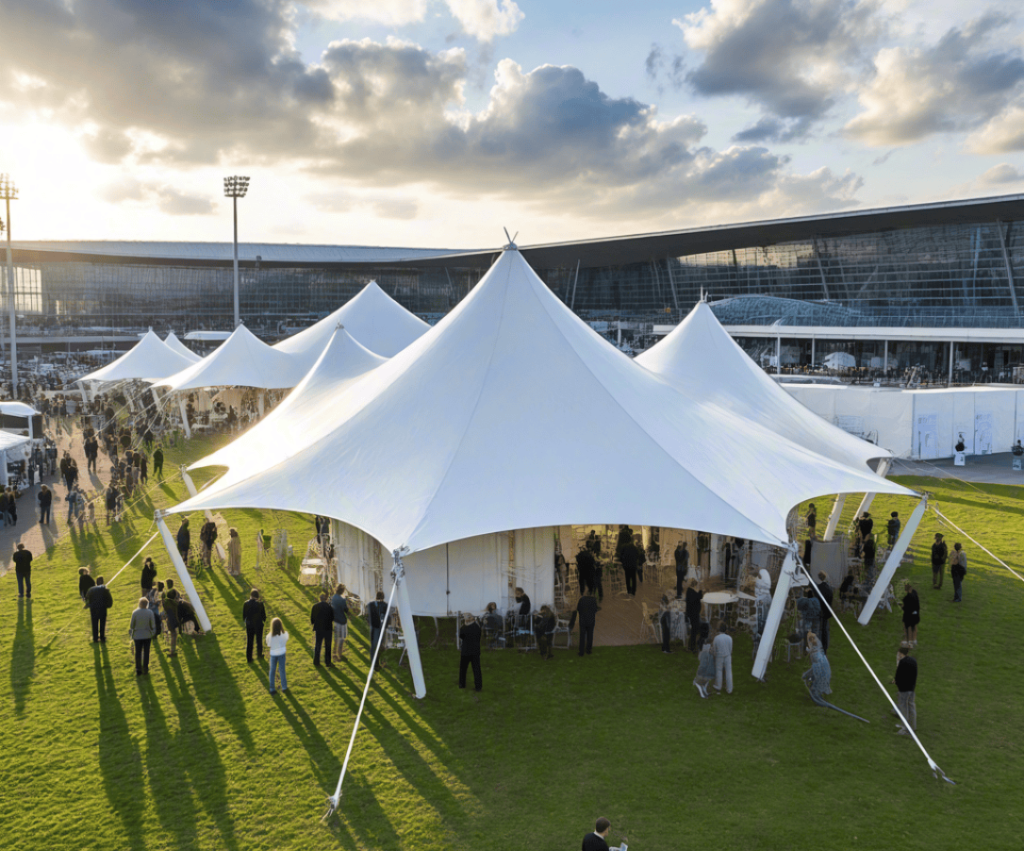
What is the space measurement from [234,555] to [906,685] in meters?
9.73

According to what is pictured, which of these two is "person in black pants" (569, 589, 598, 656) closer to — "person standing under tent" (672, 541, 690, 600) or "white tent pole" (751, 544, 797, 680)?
"white tent pole" (751, 544, 797, 680)

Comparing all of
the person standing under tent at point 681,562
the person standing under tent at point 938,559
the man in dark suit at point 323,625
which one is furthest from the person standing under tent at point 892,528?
the man in dark suit at point 323,625

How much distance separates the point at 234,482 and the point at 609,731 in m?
5.83

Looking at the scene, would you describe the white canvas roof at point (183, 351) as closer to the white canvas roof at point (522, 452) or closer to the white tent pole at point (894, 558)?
the white canvas roof at point (522, 452)

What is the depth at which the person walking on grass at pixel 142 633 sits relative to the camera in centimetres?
864

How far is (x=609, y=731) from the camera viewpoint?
24.6 feet

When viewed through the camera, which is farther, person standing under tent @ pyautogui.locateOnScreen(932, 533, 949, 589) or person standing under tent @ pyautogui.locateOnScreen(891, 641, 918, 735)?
person standing under tent @ pyautogui.locateOnScreen(932, 533, 949, 589)

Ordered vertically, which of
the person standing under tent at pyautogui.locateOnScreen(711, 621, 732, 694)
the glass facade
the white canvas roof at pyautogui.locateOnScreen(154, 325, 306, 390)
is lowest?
the person standing under tent at pyautogui.locateOnScreen(711, 621, 732, 694)

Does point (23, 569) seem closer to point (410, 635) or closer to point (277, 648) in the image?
point (277, 648)

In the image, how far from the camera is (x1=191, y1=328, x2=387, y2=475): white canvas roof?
1116 cm

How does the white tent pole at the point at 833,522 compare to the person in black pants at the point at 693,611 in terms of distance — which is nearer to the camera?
the person in black pants at the point at 693,611

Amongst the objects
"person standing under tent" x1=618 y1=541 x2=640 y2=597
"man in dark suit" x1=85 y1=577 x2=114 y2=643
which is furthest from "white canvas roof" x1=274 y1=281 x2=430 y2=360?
"man in dark suit" x1=85 y1=577 x2=114 y2=643

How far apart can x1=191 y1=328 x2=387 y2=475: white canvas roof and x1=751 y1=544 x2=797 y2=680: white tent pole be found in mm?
6391

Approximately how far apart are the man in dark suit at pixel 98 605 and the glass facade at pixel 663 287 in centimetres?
2310
